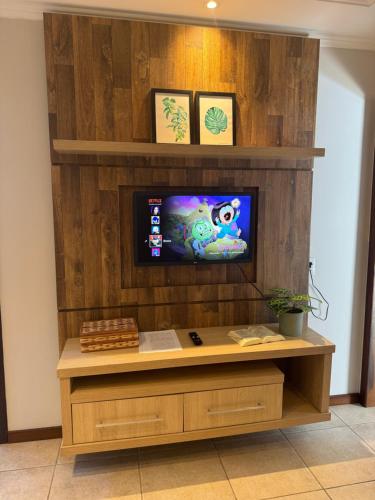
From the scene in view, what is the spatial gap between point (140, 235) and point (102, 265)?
0.30 meters

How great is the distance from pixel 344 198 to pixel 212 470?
1914 mm

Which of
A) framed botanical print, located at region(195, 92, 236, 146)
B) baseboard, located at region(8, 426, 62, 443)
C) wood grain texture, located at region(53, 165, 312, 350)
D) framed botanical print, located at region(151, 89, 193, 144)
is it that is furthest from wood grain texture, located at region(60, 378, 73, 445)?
framed botanical print, located at region(195, 92, 236, 146)

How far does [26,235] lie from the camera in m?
2.21

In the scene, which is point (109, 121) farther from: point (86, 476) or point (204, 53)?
point (86, 476)

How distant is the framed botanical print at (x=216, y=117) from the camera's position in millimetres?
2209

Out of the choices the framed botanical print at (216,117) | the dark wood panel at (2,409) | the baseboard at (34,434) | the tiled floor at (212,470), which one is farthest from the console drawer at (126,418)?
the framed botanical print at (216,117)

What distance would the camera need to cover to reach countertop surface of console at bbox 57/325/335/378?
188cm

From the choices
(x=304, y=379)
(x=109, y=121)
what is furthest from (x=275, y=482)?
(x=109, y=121)

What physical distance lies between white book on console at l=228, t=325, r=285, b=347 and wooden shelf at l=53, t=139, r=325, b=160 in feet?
3.40

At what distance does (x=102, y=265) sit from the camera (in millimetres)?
2244

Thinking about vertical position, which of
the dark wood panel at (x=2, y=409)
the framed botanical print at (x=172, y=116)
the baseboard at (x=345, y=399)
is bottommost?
the baseboard at (x=345, y=399)

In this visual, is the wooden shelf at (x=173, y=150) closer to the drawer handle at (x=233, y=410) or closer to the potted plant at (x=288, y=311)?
the potted plant at (x=288, y=311)

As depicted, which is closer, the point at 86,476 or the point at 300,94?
the point at 86,476

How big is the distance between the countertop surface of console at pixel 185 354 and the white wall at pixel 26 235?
0.29 m
